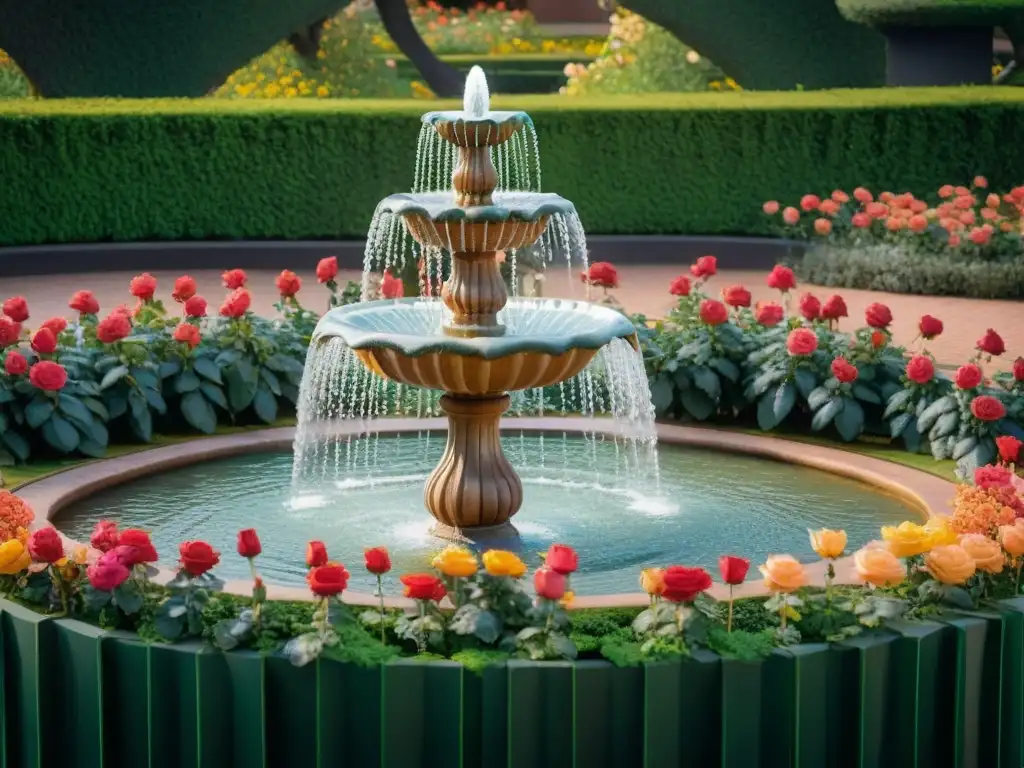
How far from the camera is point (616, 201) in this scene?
54.5 ft

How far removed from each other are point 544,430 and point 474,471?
2255 mm

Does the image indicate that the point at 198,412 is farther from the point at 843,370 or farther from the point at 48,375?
the point at 843,370

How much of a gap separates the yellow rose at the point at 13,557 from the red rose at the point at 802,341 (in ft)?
13.8

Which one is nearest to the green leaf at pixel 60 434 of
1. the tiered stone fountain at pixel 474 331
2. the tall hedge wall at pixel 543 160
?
the tiered stone fountain at pixel 474 331

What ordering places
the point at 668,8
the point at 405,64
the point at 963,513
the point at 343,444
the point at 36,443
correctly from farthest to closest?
the point at 405,64
the point at 668,8
the point at 343,444
the point at 36,443
the point at 963,513

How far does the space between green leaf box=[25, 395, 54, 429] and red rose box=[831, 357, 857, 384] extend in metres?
3.64

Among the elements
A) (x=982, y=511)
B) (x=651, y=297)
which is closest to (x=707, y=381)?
(x=982, y=511)

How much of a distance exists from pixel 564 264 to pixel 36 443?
801 cm

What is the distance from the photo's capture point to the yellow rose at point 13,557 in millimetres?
5805

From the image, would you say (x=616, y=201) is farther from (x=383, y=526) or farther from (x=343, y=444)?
(x=383, y=526)

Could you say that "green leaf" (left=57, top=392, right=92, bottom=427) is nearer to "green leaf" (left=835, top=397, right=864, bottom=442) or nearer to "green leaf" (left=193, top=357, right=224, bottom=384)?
"green leaf" (left=193, top=357, right=224, bottom=384)

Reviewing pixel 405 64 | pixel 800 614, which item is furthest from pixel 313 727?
pixel 405 64

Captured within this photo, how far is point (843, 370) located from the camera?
29.0ft

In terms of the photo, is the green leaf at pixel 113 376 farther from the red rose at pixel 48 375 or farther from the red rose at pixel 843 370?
the red rose at pixel 843 370
